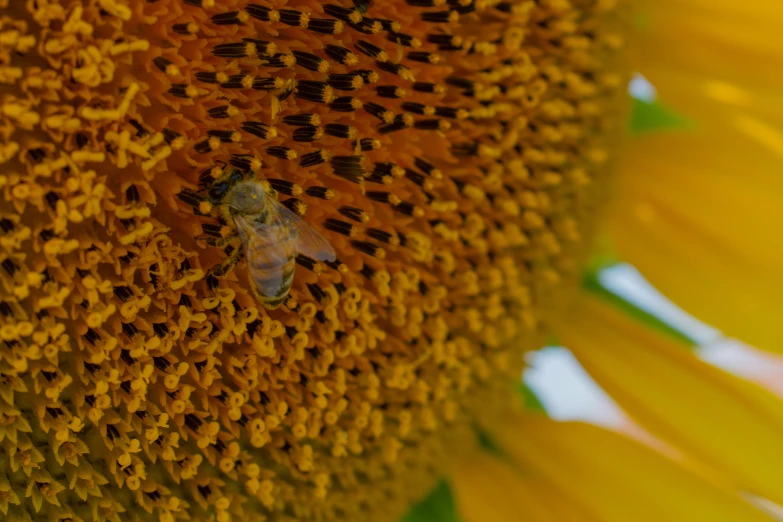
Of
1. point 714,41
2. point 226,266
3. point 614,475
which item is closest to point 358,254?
point 226,266

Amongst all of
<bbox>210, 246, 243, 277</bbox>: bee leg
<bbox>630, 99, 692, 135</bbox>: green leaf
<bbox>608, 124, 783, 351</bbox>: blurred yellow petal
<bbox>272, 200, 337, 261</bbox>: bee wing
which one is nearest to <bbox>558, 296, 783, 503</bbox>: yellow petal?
<bbox>608, 124, 783, 351</bbox>: blurred yellow petal

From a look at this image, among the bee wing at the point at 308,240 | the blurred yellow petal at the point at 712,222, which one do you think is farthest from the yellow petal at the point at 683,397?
the bee wing at the point at 308,240

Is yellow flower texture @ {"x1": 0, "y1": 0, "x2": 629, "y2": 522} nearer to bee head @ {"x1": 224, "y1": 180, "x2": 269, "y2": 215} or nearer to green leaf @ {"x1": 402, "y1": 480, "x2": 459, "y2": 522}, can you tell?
bee head @ {"x1": 224, "y1": 180, "x2": 269, "y2": 215}

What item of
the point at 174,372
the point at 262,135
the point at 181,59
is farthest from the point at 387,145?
the point at 174,372

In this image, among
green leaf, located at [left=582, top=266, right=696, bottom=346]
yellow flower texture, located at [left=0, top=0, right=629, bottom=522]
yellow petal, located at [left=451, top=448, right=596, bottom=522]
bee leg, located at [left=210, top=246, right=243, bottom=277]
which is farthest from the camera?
green leaf, located at [left=582, top=266, right=696, bottom=346]

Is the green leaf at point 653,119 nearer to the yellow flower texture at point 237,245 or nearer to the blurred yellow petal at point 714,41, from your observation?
the blurred yellow petal at point 714,41

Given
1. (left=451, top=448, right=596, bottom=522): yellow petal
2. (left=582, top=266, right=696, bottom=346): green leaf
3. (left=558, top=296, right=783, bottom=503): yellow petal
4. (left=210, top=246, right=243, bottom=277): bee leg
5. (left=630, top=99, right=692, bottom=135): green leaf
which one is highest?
(left=210, top=246, right=243, bottom=277): bee leg

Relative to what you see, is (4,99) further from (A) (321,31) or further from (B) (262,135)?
(A) (321,31)
